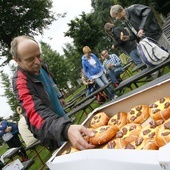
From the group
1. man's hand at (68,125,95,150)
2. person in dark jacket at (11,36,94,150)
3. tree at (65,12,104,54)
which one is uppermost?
tree at (65,12,104,54)

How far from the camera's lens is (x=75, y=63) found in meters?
56.7

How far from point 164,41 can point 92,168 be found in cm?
427

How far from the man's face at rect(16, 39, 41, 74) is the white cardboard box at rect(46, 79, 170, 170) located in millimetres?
670

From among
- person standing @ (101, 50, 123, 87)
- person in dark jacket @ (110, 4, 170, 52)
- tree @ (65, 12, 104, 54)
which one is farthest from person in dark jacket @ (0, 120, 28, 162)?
tree @ (65, 12, 104, 54)

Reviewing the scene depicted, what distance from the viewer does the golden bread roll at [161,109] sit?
5.49 feet

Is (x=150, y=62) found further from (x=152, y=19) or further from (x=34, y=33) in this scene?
(x=34, y=33)

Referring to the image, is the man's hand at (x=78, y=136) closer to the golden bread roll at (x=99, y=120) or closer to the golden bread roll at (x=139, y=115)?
the golden bread roll at (x=139, y=115)

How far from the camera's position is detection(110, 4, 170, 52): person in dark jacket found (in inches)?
196

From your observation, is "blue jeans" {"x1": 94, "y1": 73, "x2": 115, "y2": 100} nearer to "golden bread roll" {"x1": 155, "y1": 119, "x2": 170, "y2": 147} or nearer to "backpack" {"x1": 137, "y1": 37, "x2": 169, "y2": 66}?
"backpack" {"x1": 137, "y1": 37, "x2": 169, "y2": 66}

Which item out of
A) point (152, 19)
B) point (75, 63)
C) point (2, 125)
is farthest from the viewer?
point (75, 63)

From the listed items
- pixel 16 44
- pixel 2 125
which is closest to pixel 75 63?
pixel 2 125

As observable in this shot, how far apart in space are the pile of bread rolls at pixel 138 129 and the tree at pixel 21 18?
13.2 m

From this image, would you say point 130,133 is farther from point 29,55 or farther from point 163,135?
point 29,55

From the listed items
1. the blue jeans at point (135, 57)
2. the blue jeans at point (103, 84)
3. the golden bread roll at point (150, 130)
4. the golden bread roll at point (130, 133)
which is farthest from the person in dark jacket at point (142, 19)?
the blue jeans at point (103, 84)
